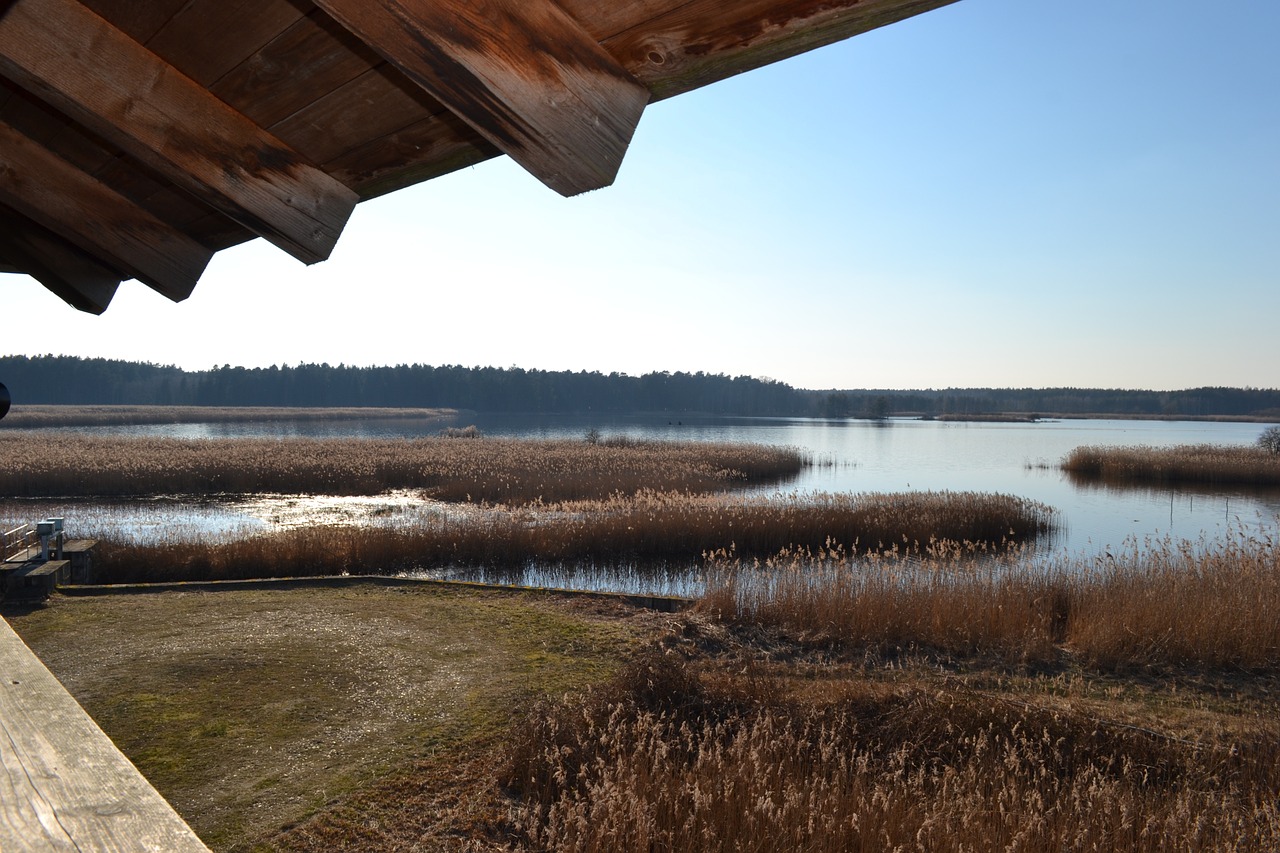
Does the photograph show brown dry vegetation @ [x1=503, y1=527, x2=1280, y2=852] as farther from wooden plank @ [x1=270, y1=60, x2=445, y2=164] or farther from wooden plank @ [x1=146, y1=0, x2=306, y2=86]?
wooden plank @ [x1=146, y1=0, x2=306, y2=86]

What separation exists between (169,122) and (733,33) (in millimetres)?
1467

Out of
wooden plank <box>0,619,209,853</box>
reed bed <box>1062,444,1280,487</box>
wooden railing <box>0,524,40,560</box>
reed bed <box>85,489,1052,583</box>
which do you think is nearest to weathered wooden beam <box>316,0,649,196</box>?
wooden plank <box>0,619,209,853</box>

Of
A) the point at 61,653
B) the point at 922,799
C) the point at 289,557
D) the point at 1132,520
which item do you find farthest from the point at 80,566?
the point at 1132,520

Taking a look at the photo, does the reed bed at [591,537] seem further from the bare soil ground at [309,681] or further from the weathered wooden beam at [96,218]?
the weathered wooden beam at [96,218]

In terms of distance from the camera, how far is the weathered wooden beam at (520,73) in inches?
52.0

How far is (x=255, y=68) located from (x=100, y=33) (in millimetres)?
398

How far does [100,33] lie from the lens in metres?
1.85

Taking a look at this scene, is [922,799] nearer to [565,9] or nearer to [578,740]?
[578,740]

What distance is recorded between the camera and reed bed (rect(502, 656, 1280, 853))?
3.83 metres

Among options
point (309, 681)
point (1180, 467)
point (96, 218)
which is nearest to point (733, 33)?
point (96, 218)

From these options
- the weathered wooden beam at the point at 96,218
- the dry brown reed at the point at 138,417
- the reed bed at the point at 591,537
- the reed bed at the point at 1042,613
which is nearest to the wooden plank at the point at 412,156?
the weathered wooden beam at the point at 96,218

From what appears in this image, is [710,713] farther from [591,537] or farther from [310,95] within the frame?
[591,537]

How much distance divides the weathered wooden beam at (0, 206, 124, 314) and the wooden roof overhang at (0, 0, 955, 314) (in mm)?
542

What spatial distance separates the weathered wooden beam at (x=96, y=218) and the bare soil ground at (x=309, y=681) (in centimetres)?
287
